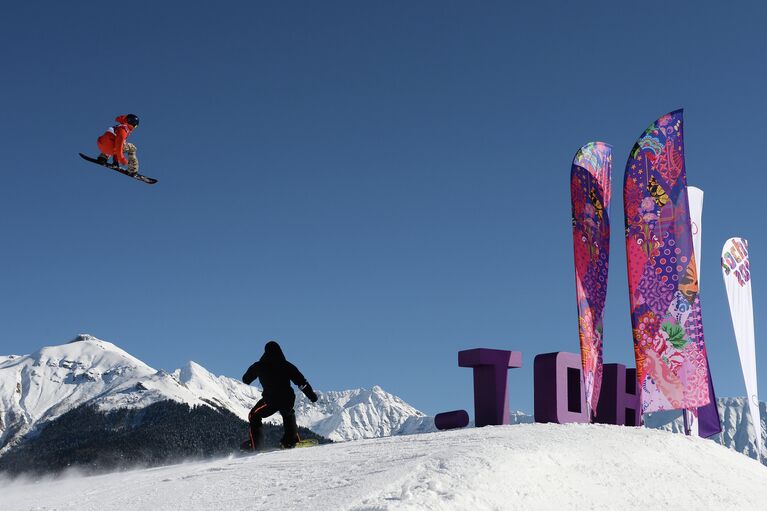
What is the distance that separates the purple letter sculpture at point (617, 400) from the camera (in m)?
21.2

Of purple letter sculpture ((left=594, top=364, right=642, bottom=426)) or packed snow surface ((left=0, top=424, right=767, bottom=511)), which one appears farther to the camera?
purple letter sculpture ((left=594, top=364, right=642, bottom=426))

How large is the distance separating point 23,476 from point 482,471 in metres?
10.7

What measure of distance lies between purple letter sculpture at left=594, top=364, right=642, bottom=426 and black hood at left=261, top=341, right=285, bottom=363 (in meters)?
7.92

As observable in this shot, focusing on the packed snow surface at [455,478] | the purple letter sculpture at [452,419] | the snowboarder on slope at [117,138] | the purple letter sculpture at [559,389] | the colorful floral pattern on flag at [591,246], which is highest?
the snowboarder on slope at [117,138]

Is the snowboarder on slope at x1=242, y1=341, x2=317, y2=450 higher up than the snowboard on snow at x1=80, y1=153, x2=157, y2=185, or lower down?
lower down

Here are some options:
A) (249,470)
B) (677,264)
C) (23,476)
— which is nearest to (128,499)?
(249,470)

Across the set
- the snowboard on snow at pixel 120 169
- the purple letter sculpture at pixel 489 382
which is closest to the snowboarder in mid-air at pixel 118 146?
the snowboard on snow at pixel 120 169

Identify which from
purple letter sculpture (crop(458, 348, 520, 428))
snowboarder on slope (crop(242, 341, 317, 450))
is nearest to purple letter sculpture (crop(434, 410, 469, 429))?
purple letter sculpture (crop(458, 348, 520, 428))

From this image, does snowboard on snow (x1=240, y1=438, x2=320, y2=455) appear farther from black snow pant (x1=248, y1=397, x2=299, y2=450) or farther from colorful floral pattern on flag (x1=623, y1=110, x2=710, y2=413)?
colorful floral pattern on flag (x1=623, y1=110, x2=710, y2=413)

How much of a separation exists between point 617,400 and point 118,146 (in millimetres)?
12751

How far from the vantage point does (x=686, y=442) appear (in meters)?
16.5

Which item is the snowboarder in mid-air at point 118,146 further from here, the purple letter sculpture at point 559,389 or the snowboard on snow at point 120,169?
the purple letter sculpture at point 559,389

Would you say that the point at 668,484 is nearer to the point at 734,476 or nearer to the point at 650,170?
the point at 734,476

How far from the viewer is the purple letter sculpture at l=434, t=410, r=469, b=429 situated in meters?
20.2
